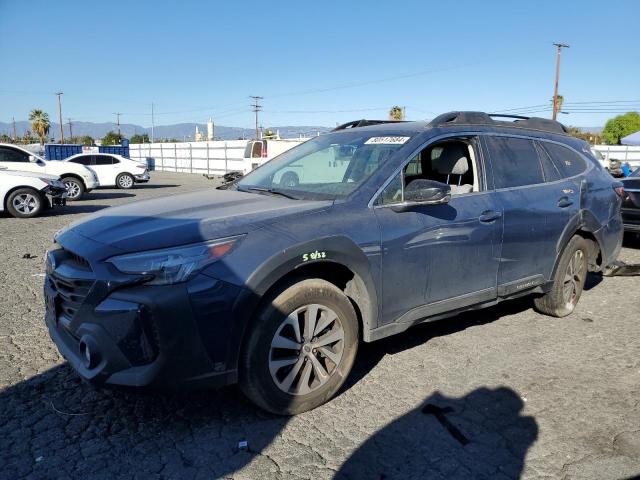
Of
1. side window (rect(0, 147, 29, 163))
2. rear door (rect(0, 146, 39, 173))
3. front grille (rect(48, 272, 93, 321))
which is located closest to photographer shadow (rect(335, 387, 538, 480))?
front grille (rect(48, 272, 93, 321))

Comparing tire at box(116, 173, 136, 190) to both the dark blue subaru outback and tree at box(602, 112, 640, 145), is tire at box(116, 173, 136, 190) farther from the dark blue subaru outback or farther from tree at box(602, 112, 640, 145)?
tree at box(602, 112, 640, 145)

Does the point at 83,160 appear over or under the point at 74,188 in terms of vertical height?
over

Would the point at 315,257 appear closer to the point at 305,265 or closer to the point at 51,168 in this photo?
the point at 305,265

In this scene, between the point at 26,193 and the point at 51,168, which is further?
the point at 51,168

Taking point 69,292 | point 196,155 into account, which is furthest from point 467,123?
point 196,155

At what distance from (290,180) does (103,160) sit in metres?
20.7

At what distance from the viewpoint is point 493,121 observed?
4.51 meters

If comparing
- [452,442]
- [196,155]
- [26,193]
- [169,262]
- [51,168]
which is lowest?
[452,442]

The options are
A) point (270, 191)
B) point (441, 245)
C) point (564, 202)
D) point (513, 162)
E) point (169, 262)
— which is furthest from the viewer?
point (564, 202)

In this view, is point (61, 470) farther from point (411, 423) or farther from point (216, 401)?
point (411, 423)

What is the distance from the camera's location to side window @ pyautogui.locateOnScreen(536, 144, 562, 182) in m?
4.77

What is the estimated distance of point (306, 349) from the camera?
3.13 m

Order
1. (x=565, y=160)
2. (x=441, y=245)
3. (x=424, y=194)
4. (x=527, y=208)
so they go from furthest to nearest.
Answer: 1. (x=565, y=160)
2. (x=527, y=208)
3. (x=441, y=245)
4. (x=424, y=194)

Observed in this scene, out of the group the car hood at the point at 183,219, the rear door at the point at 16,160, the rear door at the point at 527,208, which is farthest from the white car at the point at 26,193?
the rear door at the point at 527,208
